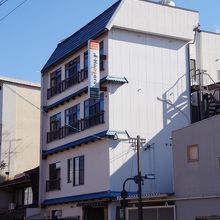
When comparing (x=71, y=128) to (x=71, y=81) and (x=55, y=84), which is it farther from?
(x=55, y=84)

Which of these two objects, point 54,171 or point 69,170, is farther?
point 54,171

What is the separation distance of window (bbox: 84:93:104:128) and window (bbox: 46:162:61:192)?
18.5ft

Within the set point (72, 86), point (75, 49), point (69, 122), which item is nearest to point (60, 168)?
point (69, 122)

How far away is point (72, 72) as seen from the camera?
40.4 metres

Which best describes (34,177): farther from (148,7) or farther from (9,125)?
(148,7)

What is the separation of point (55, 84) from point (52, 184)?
7.96m

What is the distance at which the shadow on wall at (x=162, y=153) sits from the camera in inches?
1353

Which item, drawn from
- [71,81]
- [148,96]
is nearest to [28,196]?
[71,81]

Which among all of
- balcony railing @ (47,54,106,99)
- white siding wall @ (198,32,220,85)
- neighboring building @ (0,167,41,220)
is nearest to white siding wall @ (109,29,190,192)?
balcony railing @ (47,54,106,99)

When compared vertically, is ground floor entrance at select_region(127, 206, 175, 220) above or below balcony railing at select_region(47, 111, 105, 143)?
below

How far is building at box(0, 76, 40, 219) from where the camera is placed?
50.9 meters

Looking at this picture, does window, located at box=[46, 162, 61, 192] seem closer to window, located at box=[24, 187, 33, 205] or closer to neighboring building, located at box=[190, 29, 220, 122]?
window, located at box=[24, 187, 33, 205]

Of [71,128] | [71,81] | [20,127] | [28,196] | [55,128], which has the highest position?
[71,81]

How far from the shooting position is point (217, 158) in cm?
2589
